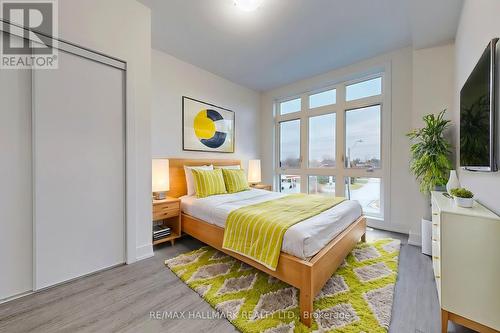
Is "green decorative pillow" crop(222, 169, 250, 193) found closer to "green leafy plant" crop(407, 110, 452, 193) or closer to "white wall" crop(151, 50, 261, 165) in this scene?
"white wall" crop(151, 50, 261, 165)

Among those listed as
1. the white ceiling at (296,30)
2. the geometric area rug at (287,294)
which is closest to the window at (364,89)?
the white ceiling at (296,30)

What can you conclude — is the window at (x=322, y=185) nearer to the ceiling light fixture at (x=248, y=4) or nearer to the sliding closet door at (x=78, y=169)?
the ceiling light fixture at (x=248, y=4)

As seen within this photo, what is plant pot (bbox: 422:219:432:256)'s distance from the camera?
2.46 m

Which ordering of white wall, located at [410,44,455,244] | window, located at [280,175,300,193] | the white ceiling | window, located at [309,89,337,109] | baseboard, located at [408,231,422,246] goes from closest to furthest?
the white ceiling, white wall, located at [410,44,455,244], baseboard, located at [408,231,422,246], window, located at [309,89,337,109], window, located at [280,175,300,193]

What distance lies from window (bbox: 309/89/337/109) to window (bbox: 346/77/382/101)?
0.26m

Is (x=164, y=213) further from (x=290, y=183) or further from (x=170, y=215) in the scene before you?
(x=290, y=183)

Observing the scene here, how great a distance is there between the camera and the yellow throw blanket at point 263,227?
1699 mm

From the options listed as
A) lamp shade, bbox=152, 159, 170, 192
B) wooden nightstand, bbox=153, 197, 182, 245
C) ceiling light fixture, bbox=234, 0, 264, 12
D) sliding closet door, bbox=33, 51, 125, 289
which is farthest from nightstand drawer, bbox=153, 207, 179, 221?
ceiling light fixture, bbox=234, 0, 264, 12

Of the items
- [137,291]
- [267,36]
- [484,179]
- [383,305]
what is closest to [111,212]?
[137,291]

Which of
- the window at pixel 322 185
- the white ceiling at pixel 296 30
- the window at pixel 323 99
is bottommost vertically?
the window at pixel 322 185

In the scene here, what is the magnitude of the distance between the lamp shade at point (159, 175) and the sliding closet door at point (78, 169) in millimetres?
508

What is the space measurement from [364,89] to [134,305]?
433cm

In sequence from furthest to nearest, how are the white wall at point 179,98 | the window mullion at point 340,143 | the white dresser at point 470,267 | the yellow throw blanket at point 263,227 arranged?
the window mullion at point 340,143
the white wall at point 179,98
the yellow throw blanket at point 263,227
the white dresser at point 470,267

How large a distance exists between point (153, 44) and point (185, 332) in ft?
11.4
